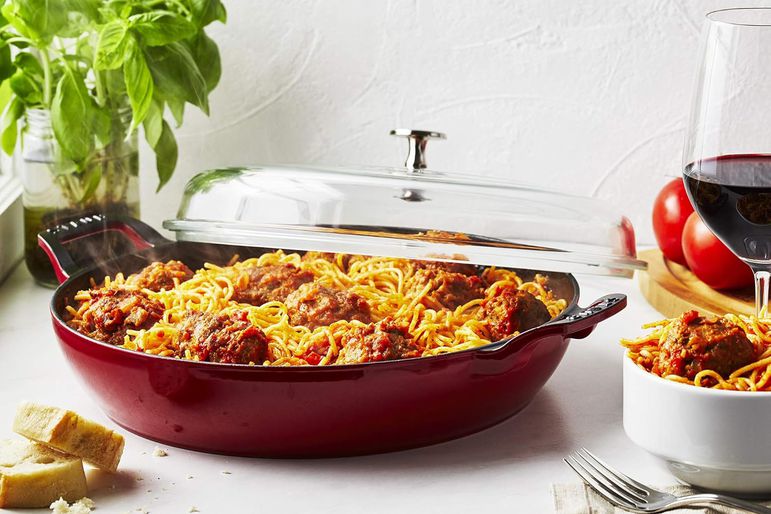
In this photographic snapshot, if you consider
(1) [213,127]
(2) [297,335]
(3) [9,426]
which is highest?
(1) [213,127]

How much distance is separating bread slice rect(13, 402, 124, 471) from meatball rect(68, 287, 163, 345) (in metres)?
0.26

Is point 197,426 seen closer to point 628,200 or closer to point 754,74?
point 754,74

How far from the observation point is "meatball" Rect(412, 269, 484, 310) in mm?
1914

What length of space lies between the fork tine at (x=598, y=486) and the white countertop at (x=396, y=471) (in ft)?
0.18

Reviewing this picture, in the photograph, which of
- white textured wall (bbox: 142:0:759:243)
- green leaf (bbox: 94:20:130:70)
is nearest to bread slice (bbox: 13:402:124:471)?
green leaf (bbox: 94:20:130:70)

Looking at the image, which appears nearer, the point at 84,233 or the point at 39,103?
the point at 84,233

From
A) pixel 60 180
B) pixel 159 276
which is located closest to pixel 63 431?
pixel 159 276

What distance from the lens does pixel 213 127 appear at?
2.93 meters

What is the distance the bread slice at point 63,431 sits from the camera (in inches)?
57.1

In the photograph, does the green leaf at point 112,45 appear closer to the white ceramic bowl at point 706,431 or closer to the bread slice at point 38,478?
the bread slice at point 38,478

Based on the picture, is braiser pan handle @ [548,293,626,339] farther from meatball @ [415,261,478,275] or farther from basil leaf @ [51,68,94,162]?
basil leaf @ [51,68,94,162]

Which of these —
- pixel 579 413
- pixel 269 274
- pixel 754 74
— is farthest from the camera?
pixel 269 274

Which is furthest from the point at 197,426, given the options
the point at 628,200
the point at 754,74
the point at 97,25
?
the point at 628,200

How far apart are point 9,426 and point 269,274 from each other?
53cm
